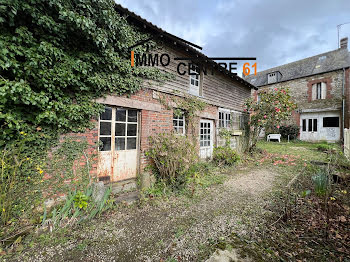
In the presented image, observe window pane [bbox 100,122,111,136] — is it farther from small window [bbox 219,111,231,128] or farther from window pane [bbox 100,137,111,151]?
small window [bbox 219,111,231,128]

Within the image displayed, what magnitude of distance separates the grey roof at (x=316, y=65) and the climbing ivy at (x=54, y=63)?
20957 millimetres

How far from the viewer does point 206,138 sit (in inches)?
285

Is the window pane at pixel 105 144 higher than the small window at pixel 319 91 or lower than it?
lower

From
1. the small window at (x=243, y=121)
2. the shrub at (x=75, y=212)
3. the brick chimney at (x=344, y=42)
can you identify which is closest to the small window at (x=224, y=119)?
the small window at (x=243, y=121)

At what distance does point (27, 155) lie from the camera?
9.57ft

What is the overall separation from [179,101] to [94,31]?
3325mm

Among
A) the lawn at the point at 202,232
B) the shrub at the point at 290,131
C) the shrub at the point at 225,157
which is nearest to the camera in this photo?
the lawn at the point at 202,232

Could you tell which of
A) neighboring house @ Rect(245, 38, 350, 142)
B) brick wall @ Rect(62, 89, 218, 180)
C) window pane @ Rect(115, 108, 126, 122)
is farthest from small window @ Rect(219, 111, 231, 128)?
neighboring house @ Rect(245, 38, 350, 142)

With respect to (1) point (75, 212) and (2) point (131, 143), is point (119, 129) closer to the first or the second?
(2) point (131, 143)

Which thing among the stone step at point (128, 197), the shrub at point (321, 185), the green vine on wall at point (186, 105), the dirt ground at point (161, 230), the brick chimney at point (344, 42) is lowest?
the dirt ground at point (161, 230)

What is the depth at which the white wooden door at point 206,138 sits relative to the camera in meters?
6.97

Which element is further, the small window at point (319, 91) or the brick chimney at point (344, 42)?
the brick chimney at point (344, 42)

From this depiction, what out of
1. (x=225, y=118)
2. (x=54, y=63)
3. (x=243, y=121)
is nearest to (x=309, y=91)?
(x=243, y=121)

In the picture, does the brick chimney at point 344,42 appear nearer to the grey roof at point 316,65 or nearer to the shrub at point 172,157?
the grey roof at point 316,65
